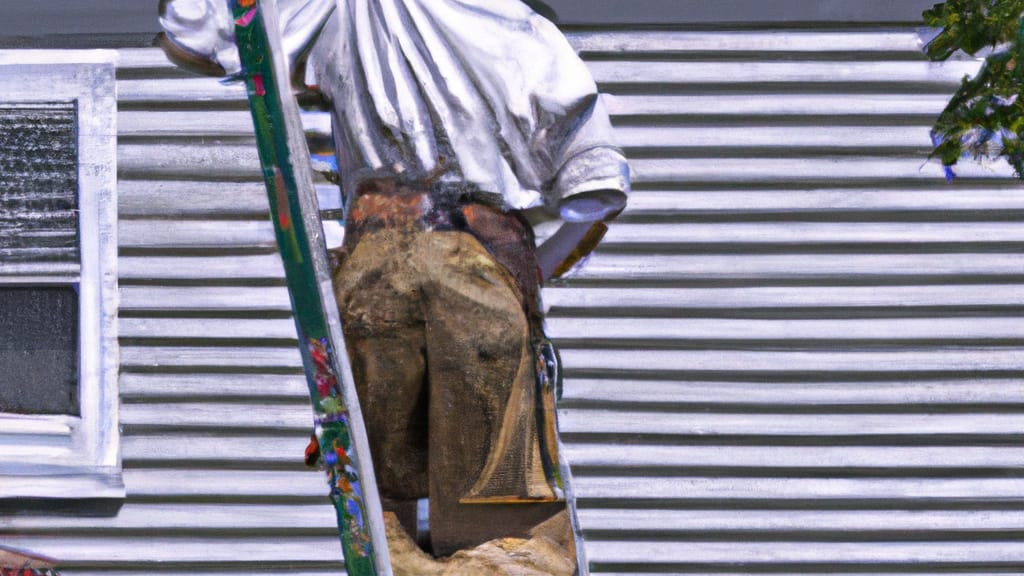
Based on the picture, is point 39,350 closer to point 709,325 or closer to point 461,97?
point 709,325

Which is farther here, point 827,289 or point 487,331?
point 827,289

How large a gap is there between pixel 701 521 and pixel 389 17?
2.48 m

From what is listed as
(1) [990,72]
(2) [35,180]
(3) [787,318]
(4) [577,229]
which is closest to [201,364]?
(2) [35,180]

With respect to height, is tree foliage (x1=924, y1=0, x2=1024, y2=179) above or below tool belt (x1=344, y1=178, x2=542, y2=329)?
above

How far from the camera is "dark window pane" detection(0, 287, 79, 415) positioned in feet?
12.9

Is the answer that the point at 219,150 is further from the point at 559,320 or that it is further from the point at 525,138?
the point at 525,138

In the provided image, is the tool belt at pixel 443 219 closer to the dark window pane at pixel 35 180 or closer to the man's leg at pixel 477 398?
the man's leg at pixel 477 398

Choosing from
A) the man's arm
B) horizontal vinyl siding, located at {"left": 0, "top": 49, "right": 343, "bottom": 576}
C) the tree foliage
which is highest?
the tree foliage

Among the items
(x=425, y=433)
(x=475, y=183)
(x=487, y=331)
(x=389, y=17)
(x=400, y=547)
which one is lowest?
(x=400, y=547)

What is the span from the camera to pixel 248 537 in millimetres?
4039

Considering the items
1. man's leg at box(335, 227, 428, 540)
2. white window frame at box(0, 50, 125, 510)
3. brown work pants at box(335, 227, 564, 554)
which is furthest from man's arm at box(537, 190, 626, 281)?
white window frame at box(0, 50, 125, 510)

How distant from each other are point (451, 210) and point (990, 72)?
1212mm

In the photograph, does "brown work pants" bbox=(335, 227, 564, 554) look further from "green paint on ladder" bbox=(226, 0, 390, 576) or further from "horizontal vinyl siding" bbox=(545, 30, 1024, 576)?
"horizontal vinyl siding" bbox=(545, 30, 1024, 576)

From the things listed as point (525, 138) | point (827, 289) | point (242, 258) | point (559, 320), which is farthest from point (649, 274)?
point (525, 138)
